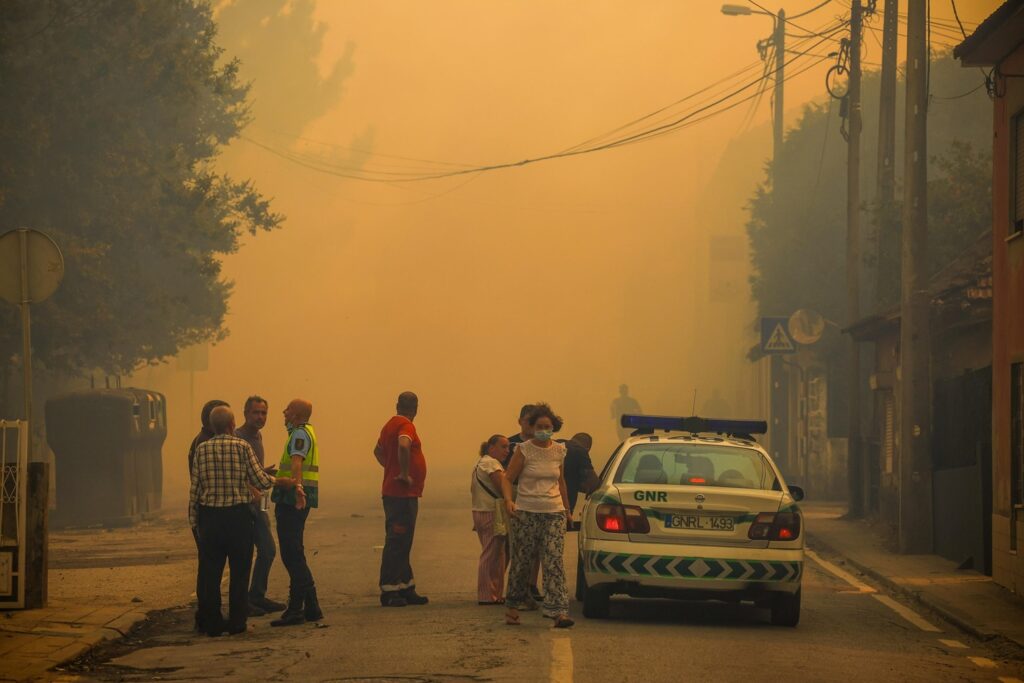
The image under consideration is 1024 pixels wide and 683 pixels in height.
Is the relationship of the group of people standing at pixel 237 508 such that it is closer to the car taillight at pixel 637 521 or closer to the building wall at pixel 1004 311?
the car taillight at pixel 637 521

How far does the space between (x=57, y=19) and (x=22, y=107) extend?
1934 mm

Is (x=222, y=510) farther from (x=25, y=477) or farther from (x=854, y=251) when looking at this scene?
(x=854, y=251)

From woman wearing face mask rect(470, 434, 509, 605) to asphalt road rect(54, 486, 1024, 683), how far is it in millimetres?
234

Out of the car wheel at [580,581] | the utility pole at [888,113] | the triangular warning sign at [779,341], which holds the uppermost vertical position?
the utility pole at [888,113]

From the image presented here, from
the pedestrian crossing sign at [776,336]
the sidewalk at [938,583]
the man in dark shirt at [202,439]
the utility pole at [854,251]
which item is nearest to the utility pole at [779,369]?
the pedestrian crossing sign at [776,336]

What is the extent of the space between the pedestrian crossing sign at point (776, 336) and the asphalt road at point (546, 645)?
51.8 feet

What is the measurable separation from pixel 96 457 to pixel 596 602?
57.2ft

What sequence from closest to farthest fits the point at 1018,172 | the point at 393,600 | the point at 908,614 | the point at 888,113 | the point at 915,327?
the point at 393,600 < the point at 908,614 < the point at 1018,172 < the point at 915,327 < the point at 888,113

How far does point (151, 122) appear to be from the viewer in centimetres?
3719

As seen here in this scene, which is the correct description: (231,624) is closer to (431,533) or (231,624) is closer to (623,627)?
(623,627)

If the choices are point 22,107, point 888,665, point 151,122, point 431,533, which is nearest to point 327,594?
point 888,665

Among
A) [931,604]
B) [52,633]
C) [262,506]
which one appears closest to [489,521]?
[262,506]

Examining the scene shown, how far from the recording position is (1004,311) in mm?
17484

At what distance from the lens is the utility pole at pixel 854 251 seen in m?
27.2
